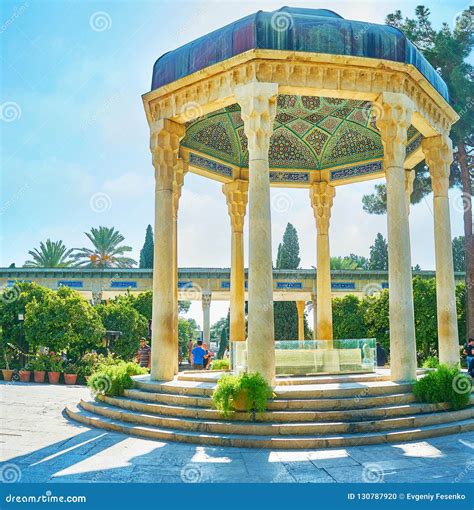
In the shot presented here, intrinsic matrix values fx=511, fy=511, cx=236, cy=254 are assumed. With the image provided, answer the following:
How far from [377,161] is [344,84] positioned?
642 cm

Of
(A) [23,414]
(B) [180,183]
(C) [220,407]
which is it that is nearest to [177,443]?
(C) [220,407]

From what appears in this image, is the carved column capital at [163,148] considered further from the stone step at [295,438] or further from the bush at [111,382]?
the stone step at [295,438]

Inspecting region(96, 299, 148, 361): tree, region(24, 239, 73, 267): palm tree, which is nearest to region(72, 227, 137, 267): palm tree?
region(24, 239, 73, 267): palm tree

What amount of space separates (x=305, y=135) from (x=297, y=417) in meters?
11.2

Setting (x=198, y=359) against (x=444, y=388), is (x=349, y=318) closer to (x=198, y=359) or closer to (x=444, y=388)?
(x=198, y=359)

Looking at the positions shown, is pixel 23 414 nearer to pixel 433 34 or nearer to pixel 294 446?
pixel 294 446

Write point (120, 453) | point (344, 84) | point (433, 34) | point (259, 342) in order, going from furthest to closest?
point (433, 34) → point (344, 84) → point (259, 342) → point (120, 453)

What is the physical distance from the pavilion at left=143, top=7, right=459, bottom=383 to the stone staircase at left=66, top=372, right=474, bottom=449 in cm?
99

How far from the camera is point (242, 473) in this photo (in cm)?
691

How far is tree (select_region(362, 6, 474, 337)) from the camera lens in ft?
76.1

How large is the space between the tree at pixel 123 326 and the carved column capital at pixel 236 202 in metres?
12.9

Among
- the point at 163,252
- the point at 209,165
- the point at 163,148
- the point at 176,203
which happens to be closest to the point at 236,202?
the point at 209,165
